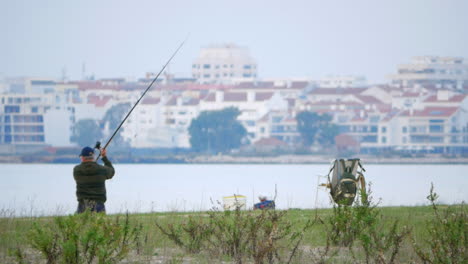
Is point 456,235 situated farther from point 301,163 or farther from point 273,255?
point 301,163

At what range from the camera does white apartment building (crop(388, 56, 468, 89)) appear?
158 meters

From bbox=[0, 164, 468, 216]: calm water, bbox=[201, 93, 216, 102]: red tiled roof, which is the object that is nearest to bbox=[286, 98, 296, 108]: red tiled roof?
bbox=[201, 93, 216, 102]: red tiled roof

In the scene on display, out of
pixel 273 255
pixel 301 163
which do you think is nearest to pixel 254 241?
pixel 273 255

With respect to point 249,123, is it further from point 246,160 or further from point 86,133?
point 246,160

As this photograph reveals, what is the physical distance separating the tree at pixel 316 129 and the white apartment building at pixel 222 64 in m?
70.5

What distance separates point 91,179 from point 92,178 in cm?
1

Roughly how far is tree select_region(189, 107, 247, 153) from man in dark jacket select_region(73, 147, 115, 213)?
92078 millimetres

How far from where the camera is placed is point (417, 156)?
97875 mm

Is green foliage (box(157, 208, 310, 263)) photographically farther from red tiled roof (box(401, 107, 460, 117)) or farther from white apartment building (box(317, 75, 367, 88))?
white apartment building (box(317, 75, 367, 88))

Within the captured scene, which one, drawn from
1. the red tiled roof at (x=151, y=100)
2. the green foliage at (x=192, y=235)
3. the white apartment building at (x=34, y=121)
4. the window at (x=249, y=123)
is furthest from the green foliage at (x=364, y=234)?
the red tiled roof at (x=151, y=100)

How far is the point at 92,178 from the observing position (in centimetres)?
886

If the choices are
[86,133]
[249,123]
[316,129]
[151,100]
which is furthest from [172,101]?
[316,129]

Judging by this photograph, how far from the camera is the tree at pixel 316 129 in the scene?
102 meters

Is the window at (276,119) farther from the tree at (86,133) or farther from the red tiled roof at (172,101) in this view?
the tree at (86,133)
